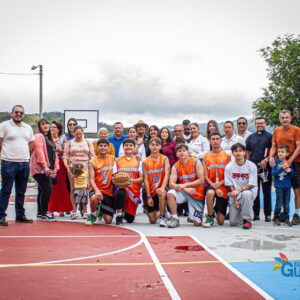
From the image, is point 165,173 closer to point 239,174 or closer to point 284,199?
point 239,174

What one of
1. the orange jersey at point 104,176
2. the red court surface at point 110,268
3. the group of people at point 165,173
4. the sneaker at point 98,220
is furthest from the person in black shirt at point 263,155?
the sneaker at point 98,220

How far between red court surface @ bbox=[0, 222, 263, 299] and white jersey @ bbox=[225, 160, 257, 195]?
1582 mm

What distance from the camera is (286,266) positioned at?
4426mm

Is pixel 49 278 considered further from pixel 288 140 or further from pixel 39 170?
pixel 288 140

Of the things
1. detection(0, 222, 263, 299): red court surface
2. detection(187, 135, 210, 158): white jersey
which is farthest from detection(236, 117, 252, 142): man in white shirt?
detection(0, 222, 263, 299): red court surface

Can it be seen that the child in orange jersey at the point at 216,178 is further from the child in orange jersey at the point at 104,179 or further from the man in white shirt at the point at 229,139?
the child in orange jersey at the point at 104,179

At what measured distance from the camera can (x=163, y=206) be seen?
287 inches

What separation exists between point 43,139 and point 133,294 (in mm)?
4955

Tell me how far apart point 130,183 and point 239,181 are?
186 cm

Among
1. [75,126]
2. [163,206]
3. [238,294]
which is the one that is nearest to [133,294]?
[238,294]

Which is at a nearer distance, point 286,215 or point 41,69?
point 286,215

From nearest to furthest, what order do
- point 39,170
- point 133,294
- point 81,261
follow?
point 133,294, point 81,261, point 39,170

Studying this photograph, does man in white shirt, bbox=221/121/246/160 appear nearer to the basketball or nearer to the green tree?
the basketball

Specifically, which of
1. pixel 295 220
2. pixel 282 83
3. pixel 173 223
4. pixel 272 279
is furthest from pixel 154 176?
pixel 282 83
